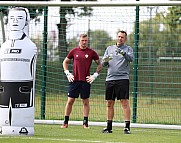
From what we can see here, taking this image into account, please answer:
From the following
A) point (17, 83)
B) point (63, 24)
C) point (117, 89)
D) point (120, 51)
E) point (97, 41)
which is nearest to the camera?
point (17, 83)

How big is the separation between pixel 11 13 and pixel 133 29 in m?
5.39

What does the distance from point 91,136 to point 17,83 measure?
1647mm

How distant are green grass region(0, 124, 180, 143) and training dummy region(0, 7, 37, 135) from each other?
0.31 meters

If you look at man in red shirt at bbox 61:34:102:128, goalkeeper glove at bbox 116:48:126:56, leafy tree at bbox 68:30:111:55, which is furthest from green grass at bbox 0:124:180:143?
leafy tree at bbox 68:30:111:55

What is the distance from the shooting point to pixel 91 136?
37.8 feet

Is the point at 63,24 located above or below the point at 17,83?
above

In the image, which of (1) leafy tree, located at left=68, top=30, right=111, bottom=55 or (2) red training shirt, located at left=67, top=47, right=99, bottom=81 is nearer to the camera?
(2) red training shirt, located at left=67, top=47, right=99, bottom=81

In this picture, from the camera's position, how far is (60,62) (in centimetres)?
1698

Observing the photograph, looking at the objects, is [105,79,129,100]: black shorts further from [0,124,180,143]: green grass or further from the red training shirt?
the red training shirt

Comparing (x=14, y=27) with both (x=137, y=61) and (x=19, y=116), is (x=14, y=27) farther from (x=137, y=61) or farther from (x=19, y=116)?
(x=137, y=61)

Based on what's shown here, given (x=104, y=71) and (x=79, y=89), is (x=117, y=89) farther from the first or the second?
(x=104, y=71)

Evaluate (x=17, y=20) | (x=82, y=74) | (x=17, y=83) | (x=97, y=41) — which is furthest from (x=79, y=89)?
(x=97, y=41)

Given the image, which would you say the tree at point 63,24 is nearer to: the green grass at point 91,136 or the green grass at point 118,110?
the green grass at point 118,110

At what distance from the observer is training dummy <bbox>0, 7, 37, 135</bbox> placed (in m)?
10.8
